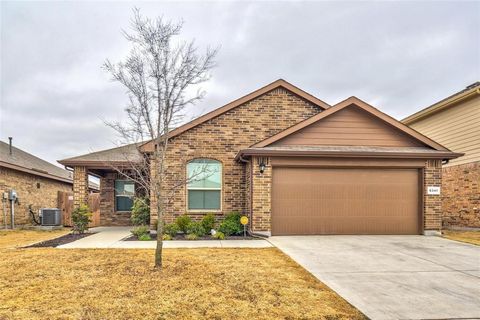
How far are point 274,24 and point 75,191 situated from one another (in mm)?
11330

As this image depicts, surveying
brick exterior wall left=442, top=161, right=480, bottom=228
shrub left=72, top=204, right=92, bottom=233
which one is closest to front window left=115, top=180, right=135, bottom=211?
shrub left=72, top=204, right=92, bottom=233

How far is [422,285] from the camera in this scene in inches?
199

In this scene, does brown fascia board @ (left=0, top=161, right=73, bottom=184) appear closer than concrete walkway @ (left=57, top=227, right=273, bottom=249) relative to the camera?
No

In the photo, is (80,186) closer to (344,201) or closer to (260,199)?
(260,199)

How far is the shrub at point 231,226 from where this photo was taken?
10430mm

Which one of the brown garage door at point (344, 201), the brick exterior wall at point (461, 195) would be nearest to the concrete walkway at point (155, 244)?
the brown garage door at point (344, 201)

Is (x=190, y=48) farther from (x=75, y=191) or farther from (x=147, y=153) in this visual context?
(x=75, y=191)

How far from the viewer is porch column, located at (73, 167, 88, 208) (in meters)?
12.2

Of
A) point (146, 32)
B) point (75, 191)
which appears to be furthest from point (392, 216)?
point (75, 191)

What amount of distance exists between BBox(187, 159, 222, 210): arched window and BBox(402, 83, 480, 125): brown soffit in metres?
10.9

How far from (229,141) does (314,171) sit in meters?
3.33

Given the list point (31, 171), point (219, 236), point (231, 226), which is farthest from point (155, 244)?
point (31, 171)

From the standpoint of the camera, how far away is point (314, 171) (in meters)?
10.6

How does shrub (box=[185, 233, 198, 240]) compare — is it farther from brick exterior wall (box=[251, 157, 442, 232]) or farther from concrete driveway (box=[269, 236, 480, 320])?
concrete driveway (box=[269, 236, 480, 320])
